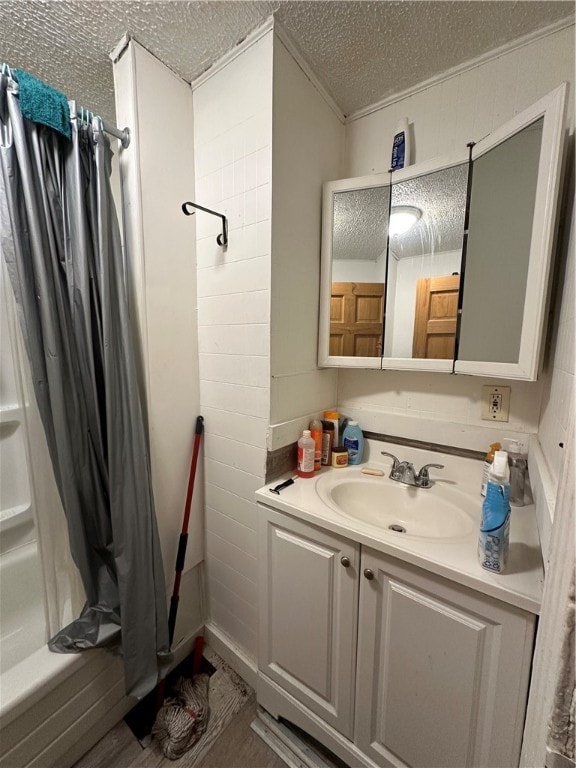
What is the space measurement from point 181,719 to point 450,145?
2275 mm

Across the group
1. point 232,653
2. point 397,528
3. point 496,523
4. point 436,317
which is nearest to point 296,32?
point 436,317

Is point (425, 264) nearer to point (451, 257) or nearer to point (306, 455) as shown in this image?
point (451, 257)

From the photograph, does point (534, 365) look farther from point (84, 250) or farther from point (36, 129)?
point (36, 129)

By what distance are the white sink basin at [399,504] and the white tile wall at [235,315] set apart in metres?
0.29

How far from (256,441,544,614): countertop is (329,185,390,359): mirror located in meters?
0.52

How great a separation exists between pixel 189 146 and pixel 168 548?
161cm

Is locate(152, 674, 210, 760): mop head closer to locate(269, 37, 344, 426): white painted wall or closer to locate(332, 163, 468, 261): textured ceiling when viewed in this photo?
locate(269, 37, 344, 426): white painted wall

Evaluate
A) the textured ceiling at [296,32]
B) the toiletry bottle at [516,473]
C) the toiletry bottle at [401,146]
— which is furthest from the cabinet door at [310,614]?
the textured ceiling at [296,32]

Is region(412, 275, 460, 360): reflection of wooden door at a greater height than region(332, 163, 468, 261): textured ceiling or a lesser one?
lesser

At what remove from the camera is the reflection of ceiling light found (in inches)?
45.0

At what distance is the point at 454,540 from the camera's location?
2.66 feet

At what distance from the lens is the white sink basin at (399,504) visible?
1021 millimetres

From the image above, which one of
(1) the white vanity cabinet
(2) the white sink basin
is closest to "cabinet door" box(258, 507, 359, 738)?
(1) the white vanity cabinet

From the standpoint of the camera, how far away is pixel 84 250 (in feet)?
3.12
